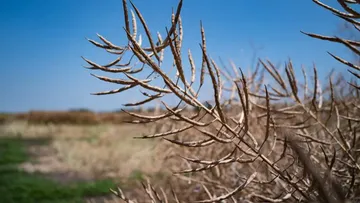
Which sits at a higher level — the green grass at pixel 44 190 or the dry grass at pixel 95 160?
the dry grass at pixel 95 160

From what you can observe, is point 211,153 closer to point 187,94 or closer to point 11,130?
point 187,94

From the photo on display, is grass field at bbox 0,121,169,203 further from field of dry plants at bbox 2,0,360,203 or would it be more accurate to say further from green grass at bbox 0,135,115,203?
field of dry plants at bbox 2,0,360,203

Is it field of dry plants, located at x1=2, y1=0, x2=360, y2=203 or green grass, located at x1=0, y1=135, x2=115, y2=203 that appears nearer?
field of dry plants, located at x1=2, y1=0, x2=360, y2=203

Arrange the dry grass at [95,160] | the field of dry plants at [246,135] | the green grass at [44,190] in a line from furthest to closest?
the dry grass at [95,160] → the green grass at [44,190] → the field of dry plants at [246,135]

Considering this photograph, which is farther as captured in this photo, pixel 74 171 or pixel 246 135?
pixel 74 171

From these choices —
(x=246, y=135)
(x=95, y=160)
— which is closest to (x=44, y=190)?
(x=95, y=160)

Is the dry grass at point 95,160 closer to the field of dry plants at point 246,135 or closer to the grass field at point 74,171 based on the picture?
the grass field at point 74,171

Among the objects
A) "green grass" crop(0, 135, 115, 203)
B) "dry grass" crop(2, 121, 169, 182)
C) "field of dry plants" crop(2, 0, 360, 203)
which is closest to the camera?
"field of dry plants" crop(2, 0, 360, 203)

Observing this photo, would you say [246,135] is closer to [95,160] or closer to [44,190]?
[44,190]

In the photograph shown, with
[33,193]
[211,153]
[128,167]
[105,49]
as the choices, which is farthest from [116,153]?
[105,49]

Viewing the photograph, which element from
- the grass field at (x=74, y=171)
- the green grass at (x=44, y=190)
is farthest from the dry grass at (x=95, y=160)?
the green grass at (x=44, y=190)

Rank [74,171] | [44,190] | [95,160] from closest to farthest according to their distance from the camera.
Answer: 1. [44,190]
2. [74,171]
3. [95,160]

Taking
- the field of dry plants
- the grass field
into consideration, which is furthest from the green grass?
the field of dry plants

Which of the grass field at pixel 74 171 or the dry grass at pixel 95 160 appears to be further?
the dry grass at pixel 95 160
